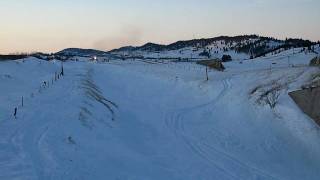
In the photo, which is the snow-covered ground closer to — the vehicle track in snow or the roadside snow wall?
the vehicle track in snow

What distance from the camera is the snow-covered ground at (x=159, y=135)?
23562mm

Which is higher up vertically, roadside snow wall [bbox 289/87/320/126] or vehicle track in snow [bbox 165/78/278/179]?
roadside snow wall [bbox 289/87/320/126]

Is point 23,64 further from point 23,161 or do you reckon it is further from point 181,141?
point 23,161

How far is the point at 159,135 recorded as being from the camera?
35594 millimetres

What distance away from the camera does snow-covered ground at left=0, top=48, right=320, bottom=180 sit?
23562 mm

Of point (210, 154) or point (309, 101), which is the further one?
point (309, 101)

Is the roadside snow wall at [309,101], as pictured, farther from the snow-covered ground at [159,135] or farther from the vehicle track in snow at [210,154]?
the vehicle track in snow at [210,154]

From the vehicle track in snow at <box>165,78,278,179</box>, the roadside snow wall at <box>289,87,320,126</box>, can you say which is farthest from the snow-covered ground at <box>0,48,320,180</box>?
the roadside snow wall at <box>289,87,320,126</box>

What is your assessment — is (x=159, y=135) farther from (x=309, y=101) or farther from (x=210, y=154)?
(x=309, y=101)

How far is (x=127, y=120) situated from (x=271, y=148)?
1225 cm

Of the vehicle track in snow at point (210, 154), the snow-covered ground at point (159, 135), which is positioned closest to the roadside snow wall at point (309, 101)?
the snow-covered ground at point (159, 135)

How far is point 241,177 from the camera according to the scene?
26625 millimetres

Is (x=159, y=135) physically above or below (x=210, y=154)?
above

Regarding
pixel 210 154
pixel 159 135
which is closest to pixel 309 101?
pixel 210 154
